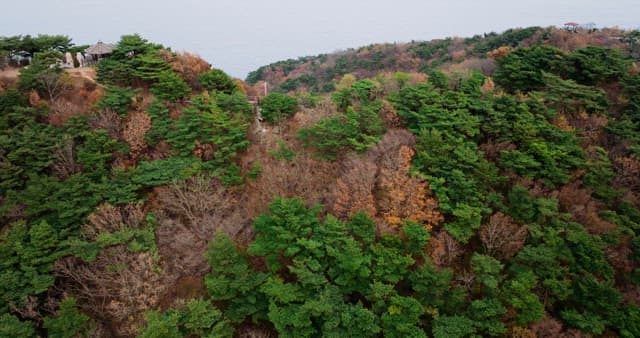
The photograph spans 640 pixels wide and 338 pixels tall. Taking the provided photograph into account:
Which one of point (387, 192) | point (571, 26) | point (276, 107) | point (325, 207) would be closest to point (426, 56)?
point (571, 26)

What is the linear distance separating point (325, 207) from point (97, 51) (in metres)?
23.8

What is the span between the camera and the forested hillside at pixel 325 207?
46.2 feet

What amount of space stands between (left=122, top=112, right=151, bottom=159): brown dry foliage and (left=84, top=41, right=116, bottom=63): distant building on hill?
11.1m

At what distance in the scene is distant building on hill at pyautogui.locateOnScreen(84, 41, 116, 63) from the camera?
1102 inches

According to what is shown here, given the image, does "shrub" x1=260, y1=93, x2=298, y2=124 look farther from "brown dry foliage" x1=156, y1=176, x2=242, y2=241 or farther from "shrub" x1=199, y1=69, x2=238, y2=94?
"brown dry foliage" x1=156, y1=176, x2=242, y2=241

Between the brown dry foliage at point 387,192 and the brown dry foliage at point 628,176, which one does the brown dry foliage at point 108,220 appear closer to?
the brown dry foliage at point 387,192

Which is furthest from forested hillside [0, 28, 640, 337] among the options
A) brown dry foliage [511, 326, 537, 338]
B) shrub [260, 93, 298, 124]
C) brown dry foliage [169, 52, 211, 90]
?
brown dry foliage [169, 52, 211, 90]

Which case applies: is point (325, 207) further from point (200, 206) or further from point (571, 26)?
point (571, 26)

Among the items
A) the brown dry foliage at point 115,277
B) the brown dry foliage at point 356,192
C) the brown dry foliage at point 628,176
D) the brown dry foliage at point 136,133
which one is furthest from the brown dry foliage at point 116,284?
the brown dry foliage at point 628,176

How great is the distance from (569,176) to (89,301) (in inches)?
915

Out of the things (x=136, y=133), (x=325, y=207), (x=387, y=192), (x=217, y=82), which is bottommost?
(x=325, y=207)

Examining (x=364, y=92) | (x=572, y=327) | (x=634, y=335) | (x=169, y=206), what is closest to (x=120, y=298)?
(x=169, y=206)

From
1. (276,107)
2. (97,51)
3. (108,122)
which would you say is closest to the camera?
(108,122)

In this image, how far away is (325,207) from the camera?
56.2 feet
